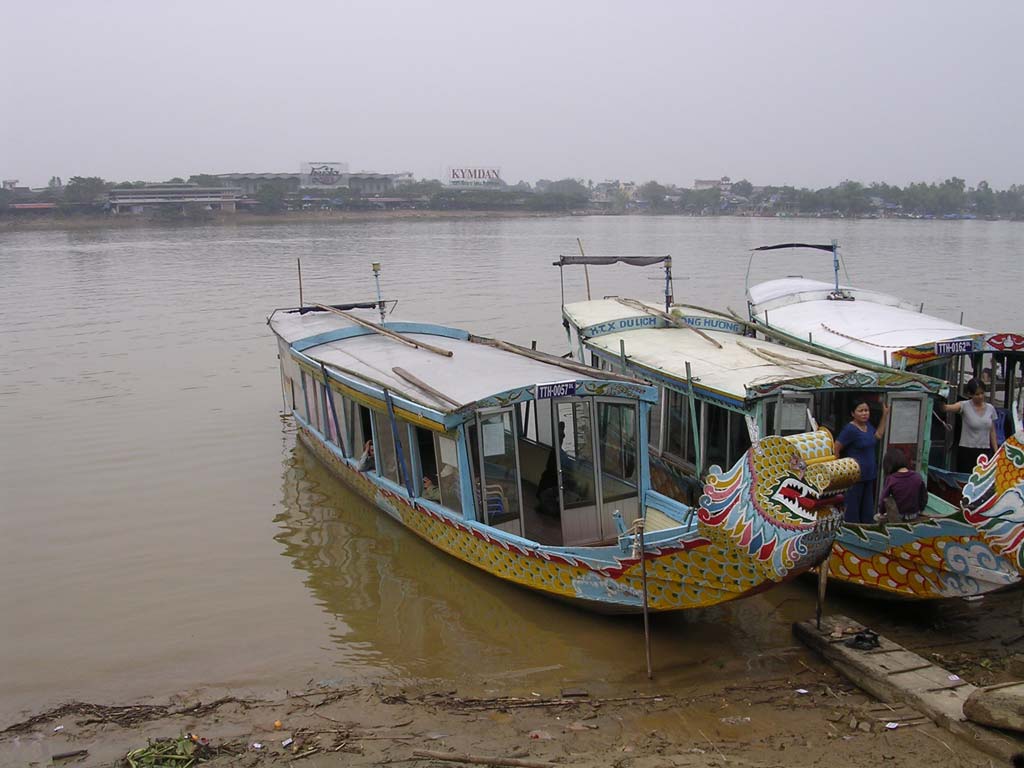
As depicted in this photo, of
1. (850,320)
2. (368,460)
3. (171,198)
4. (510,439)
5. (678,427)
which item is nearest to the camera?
(510,439)

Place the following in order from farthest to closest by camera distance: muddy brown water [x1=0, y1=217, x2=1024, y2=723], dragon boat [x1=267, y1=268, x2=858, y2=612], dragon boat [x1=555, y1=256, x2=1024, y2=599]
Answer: muddy brown water [x1=0, y1=217, x2=1024, y2=723]
dragon boat [x1=555, y1=256, x2=1024, y2=599]
dragon boat [x1=267, y1=268, x2=858, y2=612]

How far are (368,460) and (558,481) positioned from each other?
2.69 m

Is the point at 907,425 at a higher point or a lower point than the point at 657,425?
higher

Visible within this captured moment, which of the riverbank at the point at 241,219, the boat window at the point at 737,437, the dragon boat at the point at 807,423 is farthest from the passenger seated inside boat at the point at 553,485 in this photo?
the riverbank at the point at 241,219

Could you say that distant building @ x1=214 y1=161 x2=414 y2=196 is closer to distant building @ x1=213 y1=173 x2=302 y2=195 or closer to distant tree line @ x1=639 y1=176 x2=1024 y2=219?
distant building @ x1=213 y1=173 x2=302 y2=195

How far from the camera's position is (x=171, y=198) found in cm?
8494

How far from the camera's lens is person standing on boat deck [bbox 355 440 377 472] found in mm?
9531

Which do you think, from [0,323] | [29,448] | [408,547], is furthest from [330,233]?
[408,547]

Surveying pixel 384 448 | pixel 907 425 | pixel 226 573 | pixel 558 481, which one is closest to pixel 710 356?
pixel 907 425

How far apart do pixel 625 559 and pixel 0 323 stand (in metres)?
23.3

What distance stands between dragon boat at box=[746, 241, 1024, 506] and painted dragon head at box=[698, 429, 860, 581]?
119 centimetres

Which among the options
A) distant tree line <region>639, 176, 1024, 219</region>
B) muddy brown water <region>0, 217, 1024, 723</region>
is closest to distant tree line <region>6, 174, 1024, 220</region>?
distant tree line <region>639, 176, 1024, 219</region>

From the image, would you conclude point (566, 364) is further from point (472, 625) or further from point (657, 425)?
point (472, 625)

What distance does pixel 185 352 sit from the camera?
2009 centimetres
